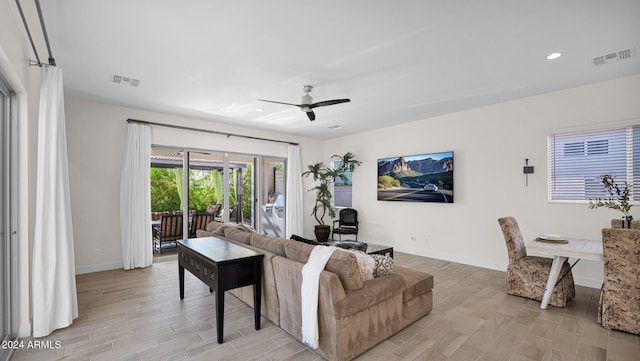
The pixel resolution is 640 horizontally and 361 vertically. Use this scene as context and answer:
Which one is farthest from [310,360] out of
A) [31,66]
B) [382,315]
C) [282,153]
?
[282,153]

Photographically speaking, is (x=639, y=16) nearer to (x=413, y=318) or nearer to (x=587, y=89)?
(x=587, y=89)

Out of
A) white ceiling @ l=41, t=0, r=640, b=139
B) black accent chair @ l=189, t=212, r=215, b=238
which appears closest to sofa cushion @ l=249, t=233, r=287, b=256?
white ceiling @ l=41, t=0, r=640, b=139

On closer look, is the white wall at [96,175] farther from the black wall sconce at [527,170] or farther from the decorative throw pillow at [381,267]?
the black wall sconce at [527,170]

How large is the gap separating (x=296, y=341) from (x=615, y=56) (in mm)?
4531

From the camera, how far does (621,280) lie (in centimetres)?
276

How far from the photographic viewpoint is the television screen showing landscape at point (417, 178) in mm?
5477

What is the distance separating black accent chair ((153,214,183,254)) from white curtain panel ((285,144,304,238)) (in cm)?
253

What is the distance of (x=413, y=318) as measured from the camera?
9.67ft

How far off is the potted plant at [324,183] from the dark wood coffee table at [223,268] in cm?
414

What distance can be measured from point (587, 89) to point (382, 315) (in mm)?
4319

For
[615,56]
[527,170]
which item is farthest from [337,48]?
[527,170]

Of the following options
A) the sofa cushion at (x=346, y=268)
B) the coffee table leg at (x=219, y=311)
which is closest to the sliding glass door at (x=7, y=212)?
the coffee table leg at (x=219, y=311)

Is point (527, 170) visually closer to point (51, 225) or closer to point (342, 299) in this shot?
point (342, 299)

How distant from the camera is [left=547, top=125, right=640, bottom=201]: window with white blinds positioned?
12.3 feet
